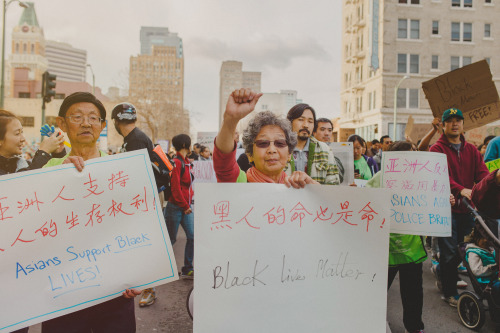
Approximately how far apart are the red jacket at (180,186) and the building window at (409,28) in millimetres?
34808

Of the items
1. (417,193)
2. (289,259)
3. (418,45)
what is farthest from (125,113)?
(418,45)

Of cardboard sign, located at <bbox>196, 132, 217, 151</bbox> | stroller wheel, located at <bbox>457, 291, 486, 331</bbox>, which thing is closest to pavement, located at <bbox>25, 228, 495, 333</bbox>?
stroller wheel, located at <bbox>457, 291, 486, 331</bbox>

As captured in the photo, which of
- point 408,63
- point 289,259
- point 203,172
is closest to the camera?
point 289,259

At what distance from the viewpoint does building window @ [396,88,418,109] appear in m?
34.2

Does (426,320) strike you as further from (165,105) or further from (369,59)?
(165,105)

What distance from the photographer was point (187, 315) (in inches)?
167

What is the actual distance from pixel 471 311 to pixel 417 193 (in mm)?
2032

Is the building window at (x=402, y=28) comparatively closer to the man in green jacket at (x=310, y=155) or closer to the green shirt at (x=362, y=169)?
the green shirt at (x=362, y=169)

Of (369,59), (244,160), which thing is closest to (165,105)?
(369,59)

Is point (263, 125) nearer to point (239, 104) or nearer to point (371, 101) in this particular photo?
point (239, 104)

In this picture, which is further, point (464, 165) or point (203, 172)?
point (203, 172)

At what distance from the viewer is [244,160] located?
4645 mm

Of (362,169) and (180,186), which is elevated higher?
(362,169)

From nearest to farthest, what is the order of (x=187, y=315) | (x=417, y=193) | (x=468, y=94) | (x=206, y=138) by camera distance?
(x=417, y=193) → (x=187, y=315) → (x=468, y=94) → (x=206, y=138)
